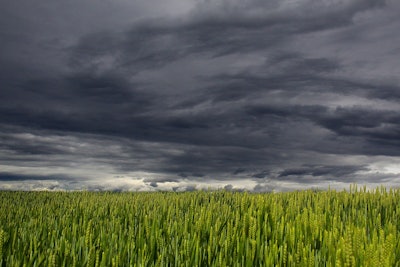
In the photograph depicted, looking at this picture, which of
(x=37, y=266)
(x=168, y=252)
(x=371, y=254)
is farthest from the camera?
(x=168, y=252)

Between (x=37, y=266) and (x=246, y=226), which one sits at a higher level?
(x=246, y=226)

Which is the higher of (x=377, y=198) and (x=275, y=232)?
(x=377, y=198)

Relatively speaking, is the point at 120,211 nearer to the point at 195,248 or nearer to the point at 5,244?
the point at 5,244

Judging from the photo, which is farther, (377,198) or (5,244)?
(377,198)

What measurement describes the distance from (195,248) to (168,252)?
565 millimetres

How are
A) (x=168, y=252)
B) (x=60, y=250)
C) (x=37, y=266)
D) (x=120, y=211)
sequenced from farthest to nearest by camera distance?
(x=120, y=211) < (x=168, y=252) < (x=60, y=250) < (x=37, y=266)

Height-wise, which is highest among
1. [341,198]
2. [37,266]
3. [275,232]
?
[341,198]

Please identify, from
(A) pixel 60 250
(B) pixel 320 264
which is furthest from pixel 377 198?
(A) pixel 60 250

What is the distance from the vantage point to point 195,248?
5164 mm

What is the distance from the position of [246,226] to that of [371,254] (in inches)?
115

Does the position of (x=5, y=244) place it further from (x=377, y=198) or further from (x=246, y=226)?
(x=377, y=198)

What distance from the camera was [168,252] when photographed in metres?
5.55

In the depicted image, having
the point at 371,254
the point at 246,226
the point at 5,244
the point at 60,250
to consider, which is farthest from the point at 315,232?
the point at 5,244

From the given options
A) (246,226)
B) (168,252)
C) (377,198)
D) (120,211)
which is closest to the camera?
(168,252)
